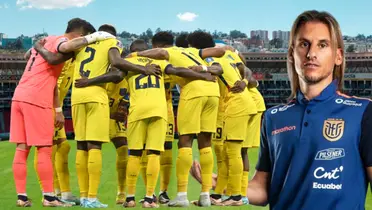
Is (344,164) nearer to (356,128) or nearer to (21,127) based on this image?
(356,128)

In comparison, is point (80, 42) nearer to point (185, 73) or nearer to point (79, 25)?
point (79, 25)

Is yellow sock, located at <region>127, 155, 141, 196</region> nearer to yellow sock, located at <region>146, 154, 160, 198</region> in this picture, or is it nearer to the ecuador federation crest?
yellow sock, located at <region>146, 154, 160, 198</region>

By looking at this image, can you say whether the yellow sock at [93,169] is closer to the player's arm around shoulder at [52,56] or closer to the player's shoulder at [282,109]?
the player's arm around shoulder at [52,56]

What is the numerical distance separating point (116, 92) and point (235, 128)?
1630 millimetres

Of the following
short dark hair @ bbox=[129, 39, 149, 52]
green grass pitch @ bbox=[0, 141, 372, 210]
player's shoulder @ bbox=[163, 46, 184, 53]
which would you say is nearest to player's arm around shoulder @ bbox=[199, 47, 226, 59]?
player's shoulder @ bbox=[163, 46, 184, 53]

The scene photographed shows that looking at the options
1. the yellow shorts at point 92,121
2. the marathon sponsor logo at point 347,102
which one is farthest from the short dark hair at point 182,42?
the marathon sponsor logo at point 347,102

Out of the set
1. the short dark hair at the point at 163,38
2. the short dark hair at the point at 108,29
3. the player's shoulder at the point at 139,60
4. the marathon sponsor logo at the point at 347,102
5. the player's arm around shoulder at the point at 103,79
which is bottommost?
the player's arm around shoulder at the point at 103,79

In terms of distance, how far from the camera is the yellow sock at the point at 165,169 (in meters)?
7.80

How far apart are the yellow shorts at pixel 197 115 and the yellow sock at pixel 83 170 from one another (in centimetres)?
116

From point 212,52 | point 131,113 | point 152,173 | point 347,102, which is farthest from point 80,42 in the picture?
point 347,102

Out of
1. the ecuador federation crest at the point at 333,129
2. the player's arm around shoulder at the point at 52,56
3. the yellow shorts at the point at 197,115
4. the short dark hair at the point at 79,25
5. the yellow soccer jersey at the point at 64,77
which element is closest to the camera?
the ecuador federation crest at the point at 333,129

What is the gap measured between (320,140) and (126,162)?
5862 mm

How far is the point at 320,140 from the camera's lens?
6.96 ft

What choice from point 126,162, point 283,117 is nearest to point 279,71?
point 126,162
